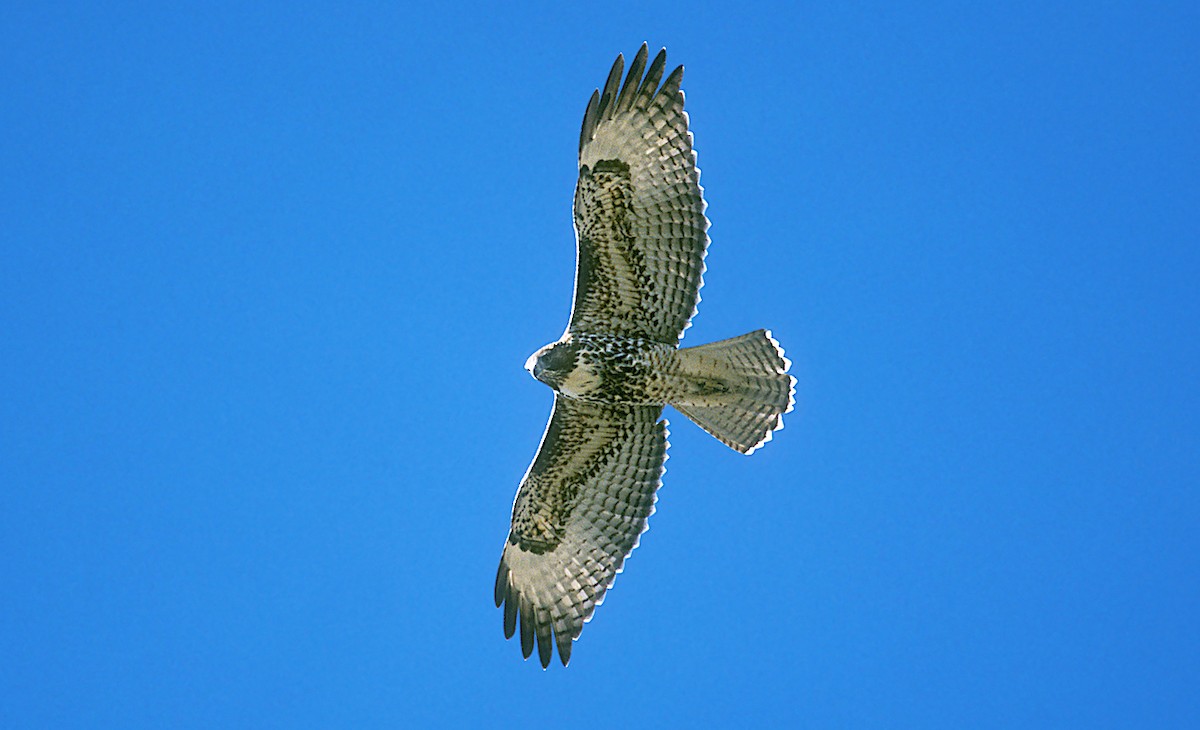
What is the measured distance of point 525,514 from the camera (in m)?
9.31

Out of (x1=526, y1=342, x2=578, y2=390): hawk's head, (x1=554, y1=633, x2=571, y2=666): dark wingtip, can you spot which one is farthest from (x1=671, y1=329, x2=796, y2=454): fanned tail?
(x1=554, y1=633, x2=571, y2=666): dark wingtip

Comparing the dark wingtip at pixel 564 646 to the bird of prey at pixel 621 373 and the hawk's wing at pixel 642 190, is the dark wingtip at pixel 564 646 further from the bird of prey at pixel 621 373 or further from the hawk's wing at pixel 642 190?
the hawk's wing at pixel 642 190

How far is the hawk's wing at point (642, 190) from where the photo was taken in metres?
8.42

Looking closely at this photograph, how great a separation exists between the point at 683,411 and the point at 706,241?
1229 mm

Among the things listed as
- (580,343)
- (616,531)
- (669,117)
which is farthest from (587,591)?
(669,117)

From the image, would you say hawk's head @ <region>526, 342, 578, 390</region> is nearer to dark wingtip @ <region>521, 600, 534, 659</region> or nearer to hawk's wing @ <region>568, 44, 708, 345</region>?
hawk's wing @ <region>568, 44, 708, 345</region>

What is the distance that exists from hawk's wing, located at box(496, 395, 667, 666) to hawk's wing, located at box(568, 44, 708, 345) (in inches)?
39.9

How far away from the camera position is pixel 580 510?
923 cm

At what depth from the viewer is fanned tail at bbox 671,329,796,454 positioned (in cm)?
865

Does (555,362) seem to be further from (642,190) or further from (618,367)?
(642,190)

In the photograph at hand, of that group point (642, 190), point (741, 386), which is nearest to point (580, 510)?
point (741, 386)

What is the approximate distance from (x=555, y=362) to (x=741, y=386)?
120 cm

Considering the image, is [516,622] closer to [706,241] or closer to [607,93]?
[706,241]

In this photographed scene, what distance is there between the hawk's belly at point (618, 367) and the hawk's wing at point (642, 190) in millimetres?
363
